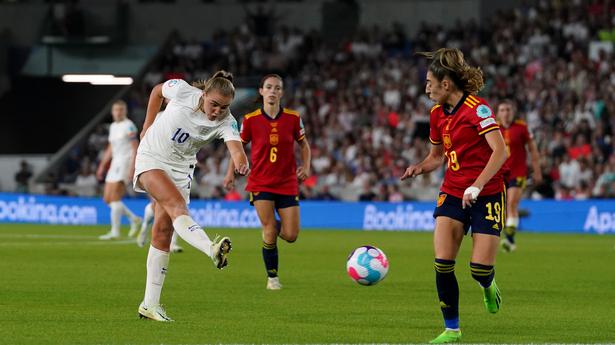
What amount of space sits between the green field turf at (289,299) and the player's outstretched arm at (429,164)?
4.22 ft

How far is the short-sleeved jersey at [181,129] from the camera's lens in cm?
1062

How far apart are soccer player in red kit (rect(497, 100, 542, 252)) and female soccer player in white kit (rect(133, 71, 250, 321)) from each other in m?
10.6

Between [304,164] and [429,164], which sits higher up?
[429,164]

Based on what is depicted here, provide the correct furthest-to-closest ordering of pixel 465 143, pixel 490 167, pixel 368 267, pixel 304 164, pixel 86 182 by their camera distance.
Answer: pixel 86 182 → pixel 304 164 → pixel 368 267 → pixel 465 143 → pixel 490 167

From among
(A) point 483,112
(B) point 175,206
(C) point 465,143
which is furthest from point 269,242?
(A) point 483,112

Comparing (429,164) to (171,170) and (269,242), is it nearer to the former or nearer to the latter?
(171,170)

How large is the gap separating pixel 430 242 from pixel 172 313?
14.2 m

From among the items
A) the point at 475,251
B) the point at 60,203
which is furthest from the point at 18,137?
the point at 475,251

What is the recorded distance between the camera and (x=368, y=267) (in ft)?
38.4

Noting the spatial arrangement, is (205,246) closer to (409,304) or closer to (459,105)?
(459,105)

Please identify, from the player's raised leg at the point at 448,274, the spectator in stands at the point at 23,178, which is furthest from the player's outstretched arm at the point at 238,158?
the spectator in stands at the point at 23,178

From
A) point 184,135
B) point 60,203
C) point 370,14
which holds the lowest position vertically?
point 60,203

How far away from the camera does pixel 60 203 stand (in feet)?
108

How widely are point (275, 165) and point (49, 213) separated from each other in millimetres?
19439
